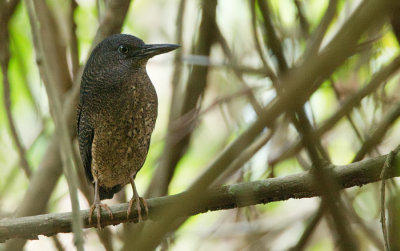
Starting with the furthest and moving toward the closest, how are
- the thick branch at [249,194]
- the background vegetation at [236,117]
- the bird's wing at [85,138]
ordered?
the bird's wing at [85,138], the thick branch at [249,194], the background vegetation at [236,117]

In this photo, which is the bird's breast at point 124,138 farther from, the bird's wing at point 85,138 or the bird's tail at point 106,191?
the bird's tail at point 106,191

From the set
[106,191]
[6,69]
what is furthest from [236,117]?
[6,69]

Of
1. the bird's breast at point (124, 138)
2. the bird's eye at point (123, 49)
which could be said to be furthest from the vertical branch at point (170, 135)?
the bird's eye at point (123, 49)

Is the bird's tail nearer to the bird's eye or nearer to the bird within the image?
the bird

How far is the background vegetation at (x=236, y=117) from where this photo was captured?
170 centimetres

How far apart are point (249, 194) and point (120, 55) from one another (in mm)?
1864

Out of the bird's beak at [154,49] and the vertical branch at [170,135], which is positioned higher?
the bird's beak at [154,49]

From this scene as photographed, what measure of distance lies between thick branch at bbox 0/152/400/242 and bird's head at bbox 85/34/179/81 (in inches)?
46.2

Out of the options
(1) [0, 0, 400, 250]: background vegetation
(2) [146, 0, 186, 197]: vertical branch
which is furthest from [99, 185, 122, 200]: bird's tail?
(2) [146, 0, 186, 197]: vertical branch

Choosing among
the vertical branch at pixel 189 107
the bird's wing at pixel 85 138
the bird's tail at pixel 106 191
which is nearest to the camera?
the vertical branch at pixel 189 107

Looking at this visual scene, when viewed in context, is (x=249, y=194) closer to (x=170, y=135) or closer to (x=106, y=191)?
(x=170, y=135)

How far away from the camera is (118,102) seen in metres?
4.10

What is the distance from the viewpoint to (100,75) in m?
4.14

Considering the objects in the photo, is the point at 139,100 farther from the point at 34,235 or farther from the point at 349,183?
the point at 349,183
